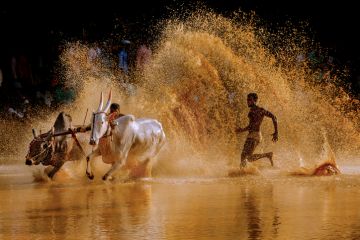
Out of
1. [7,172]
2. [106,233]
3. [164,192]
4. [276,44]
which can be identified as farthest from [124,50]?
[106,233]

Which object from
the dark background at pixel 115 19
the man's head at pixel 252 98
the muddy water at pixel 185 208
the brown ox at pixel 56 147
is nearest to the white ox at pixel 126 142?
the muddy water at pixel 185 208

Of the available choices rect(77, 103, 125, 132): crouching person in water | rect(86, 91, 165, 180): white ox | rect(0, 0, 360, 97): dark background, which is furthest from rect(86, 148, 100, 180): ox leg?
rect(0, 0, 360, 97): dark background

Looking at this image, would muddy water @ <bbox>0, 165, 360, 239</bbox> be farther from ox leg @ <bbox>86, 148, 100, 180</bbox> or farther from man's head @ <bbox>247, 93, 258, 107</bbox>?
man's head @ <bbox>247, 93, 258, 107</bbox>

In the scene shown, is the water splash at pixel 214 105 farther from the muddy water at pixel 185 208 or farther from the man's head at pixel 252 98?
Answer: the muddy water at pixel 185 208

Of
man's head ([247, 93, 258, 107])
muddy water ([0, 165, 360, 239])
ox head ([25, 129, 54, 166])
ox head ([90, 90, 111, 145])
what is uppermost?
man's head ([247, 93, 258, 107])

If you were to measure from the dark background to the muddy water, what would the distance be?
11.4 m

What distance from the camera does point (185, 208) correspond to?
12.2 meters

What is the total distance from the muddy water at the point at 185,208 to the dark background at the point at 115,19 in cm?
1139

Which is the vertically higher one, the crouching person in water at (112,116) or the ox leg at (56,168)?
the crouching person in water at (112,116)

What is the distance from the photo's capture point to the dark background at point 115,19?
89.9 feet

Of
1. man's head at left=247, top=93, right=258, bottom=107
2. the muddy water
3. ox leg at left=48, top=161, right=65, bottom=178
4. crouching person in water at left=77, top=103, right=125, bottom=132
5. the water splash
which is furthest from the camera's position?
the water splash

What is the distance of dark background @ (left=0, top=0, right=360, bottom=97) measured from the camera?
27391 millimetres

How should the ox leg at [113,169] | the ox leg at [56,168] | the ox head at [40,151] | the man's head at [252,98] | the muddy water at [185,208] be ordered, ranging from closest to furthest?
the muddy water at [185,208], the ox leg at [113,169], the ox head at [40,151], the ox leg at [56,168], the man's head at [252,98]

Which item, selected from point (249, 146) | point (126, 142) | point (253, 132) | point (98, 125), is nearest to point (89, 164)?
point (98, 125)
